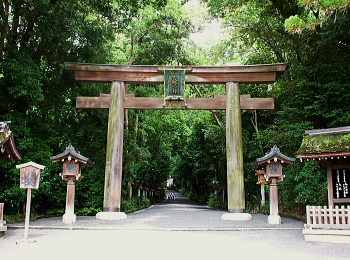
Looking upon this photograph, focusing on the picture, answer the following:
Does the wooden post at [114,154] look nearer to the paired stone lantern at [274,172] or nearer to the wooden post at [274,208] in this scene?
the paired stone lantern at [274,172]

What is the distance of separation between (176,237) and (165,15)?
14.3 meters

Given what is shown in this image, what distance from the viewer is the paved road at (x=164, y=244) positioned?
573 cm

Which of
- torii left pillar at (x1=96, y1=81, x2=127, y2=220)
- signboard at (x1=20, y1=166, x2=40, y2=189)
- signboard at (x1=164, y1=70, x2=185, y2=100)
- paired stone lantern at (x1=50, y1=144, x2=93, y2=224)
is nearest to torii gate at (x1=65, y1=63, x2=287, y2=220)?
torii left pillar at (x1=96, y1=81, x2=127, y2=220)

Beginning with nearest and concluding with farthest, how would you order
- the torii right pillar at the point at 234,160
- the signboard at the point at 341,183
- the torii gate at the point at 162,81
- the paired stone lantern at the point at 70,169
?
the signboard at the point at 341,183 < the paired stone lantern at the point at 70,169 < the torii right pillar at the point at 234,160 < the torii gate at the point at 162,81

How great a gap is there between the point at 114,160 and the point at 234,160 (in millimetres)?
4461

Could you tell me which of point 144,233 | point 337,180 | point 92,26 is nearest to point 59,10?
point 92,26

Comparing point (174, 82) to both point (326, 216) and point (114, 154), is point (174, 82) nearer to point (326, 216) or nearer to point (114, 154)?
point (114, 154)

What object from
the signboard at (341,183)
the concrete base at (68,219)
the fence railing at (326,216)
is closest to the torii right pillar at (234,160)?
the signboard at (341,183)

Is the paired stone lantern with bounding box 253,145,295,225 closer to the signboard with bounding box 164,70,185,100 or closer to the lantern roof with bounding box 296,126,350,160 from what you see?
the lantern roof with bounding box 296,126,350,160

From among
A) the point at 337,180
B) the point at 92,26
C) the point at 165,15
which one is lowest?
the point at 337,180

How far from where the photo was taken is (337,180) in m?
8.56

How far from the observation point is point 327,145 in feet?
26.4

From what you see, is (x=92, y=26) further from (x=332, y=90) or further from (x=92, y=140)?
(x=332, y=90)

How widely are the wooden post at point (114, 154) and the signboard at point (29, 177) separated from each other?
410cm
